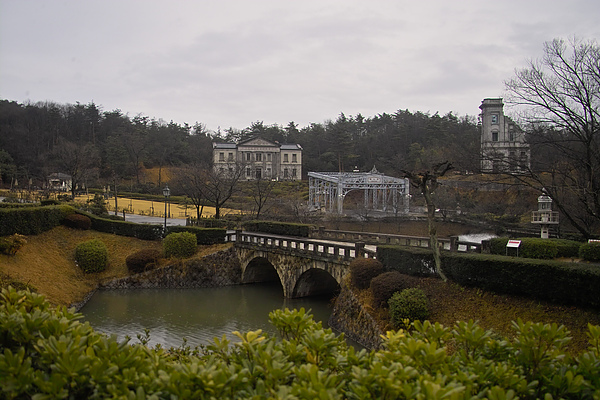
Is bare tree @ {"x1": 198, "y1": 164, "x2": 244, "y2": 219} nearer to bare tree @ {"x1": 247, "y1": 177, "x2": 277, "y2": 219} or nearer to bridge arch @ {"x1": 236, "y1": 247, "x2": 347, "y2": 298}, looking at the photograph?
bare tree @ {"x1": 247, "y1": 177, "x2": 277, "y2": 219}

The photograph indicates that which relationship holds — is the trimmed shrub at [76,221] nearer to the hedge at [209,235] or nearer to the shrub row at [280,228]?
the hedge at [209,235]

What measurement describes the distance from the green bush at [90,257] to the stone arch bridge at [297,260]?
6.82 metres

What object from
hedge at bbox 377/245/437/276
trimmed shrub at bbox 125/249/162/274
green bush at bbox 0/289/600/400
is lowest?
trimmed shrub at bbox 125/249/162/274

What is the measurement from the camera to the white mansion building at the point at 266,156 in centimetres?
7050

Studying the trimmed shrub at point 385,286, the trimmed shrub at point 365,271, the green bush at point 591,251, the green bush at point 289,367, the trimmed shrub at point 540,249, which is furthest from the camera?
the trimmed shrub at point 540,249

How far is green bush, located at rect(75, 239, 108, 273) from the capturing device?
23.0 meters

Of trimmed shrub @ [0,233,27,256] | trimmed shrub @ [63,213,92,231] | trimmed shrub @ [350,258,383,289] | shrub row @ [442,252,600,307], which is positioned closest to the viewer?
shrub row @ [442,252,600,307]

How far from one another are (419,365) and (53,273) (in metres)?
21.4

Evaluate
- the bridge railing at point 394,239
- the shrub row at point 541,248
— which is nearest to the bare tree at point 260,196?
the bridge railing at point 394,239

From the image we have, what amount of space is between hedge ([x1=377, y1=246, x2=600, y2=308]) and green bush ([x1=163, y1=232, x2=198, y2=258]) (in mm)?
13171

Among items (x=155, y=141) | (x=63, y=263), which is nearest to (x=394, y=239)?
(x=63, y=263)

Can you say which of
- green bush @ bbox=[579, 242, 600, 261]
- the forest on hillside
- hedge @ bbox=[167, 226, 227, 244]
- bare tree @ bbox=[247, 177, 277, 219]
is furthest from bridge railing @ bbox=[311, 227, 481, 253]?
the forest on hillside

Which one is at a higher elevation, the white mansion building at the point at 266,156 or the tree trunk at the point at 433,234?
the white mansion building at the point at 266,156

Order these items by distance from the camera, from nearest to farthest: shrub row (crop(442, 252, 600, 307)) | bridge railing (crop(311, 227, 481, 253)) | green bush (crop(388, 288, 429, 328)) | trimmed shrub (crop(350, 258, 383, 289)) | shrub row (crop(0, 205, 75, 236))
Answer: shrub row (crop(442, 252, 600, 307))
green bush (crop(388, 288, 429, 328))
trimmed shrub (crop(350, 258, 383, 289))
bridge railing (crop(311, 227, 481, 253))
shrub row (crop(0, 205, 75, 236))
